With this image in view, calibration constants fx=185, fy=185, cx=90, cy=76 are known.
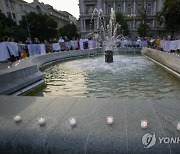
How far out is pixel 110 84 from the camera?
25.2ft

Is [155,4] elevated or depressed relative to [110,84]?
elevated

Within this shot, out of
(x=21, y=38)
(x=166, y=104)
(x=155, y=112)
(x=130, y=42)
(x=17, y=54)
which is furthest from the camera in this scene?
(x=21, y=38)

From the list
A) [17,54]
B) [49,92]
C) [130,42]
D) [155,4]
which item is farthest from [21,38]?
[155,4]

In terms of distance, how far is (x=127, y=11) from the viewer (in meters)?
77.4

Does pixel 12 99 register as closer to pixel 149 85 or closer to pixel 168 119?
pixel 168 119

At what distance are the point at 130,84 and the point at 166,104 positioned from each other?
11.9 ft

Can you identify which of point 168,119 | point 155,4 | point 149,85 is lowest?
A: point 149,85
